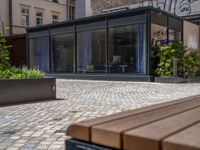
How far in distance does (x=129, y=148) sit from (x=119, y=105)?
6108 millimetres

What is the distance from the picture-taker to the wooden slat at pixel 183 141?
1.32m

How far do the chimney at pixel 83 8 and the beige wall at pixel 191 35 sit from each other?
40.7 ft

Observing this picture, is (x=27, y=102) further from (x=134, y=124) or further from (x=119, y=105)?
(x=134, y=124)

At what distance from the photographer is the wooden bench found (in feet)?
4.64

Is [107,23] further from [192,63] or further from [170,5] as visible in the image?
[170,5]

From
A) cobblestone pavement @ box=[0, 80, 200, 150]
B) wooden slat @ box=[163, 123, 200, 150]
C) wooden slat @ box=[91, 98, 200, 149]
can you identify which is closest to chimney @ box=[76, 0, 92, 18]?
cobblestone pavement @ box=[0, 80, 200, 150]

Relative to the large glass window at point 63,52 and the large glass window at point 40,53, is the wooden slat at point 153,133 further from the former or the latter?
A: the large glass window at point 40,53

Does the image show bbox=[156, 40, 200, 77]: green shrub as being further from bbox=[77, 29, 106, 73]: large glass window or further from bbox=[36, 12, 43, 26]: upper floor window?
Answer: bbox=[36, 12, 43, 26]: upper floor window

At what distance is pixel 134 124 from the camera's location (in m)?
1.75

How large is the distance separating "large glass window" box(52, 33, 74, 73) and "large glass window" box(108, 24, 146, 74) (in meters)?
3.29

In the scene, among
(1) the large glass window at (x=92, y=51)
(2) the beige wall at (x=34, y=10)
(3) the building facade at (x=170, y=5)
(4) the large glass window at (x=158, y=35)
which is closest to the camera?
(4) the large glass window at (x=158, y=35)

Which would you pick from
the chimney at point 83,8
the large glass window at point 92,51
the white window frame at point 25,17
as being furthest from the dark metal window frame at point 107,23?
the chimney at point 83,8

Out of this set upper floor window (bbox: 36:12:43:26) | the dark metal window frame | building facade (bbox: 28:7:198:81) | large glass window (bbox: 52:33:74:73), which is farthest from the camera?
upper floor window (bbox: 36:12:43:26)

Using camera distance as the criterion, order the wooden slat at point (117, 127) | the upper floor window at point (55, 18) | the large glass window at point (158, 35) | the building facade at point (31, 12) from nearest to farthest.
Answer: the wooden slat at point (117, 127) < the large glass window at point (158, 35) < the building facade at point (31, 12) < the upper floor window at point (55, 18)
